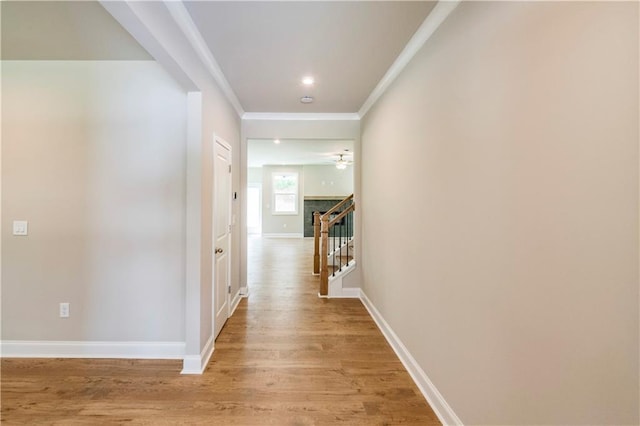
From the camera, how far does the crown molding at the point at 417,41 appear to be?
1653 mm

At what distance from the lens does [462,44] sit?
1.52 m

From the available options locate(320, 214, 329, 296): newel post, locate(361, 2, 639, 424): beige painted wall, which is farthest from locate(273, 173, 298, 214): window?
locate(361, 2, 639, 424): beige painted wall

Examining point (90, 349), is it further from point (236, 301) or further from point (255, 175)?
point (255, 175)

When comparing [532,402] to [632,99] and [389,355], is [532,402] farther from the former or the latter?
[389,355]

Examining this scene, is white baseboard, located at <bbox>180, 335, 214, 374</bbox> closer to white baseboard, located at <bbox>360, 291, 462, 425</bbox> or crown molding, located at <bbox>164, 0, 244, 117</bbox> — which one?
white baseboard, located at <bbox>360, 291, 462, 425</bbox>

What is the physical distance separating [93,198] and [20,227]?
Answer: 0.67m

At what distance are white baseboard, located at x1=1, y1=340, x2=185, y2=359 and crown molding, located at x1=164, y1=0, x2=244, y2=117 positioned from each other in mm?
2491

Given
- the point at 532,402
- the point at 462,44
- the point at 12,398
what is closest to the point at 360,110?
the point at 462,44

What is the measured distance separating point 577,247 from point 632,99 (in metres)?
0.45

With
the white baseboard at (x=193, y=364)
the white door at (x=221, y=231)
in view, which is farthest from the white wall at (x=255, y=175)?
the white baseboard at (x=193, y=364)

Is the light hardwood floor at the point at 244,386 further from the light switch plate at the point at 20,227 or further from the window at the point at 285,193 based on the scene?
the window at the point at 285,193

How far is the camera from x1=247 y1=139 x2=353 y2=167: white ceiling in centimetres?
628

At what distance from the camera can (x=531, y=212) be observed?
3.48 ft

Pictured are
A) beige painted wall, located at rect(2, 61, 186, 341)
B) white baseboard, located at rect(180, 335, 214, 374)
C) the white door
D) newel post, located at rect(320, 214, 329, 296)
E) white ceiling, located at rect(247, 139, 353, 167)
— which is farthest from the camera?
white ceiling, located at rect(247, 139, 353, 167)
